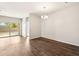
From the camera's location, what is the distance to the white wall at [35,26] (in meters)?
7.01

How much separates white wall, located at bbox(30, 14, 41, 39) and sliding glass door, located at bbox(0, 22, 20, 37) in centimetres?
329

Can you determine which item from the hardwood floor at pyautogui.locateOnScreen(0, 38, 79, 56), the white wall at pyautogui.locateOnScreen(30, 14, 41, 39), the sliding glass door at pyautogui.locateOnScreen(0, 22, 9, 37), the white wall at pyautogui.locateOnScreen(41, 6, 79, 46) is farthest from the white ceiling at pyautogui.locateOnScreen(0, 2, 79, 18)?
the sliding glass door at pyautogui.locateOnScreen(0, 22, 9, 37)

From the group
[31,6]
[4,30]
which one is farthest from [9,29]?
[31,6]

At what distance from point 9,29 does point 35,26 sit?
3748 mm

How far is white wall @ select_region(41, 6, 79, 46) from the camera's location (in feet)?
15.2

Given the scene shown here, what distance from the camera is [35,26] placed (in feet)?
24.5

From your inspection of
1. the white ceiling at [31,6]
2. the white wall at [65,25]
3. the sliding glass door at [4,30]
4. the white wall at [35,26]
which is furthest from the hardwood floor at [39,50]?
the sliding glass door at [4,30]

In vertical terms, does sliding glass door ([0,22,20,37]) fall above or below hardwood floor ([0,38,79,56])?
above

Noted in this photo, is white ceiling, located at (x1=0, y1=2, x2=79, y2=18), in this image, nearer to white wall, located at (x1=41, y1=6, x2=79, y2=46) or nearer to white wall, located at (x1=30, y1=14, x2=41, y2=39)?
white wall, located at (x1=41, y1=6, x2=79, y2=46)

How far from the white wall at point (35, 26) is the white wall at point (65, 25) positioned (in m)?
1.15

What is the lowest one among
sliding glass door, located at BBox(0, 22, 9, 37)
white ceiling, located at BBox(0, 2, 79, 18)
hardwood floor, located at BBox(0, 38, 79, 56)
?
hardwood floor, located at BBox(0, 38, 79, 56)

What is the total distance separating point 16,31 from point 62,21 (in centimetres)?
650

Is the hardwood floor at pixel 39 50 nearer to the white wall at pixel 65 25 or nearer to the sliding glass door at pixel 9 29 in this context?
the white wall at pixel 65 25

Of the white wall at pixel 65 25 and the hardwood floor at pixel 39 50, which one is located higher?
the white wall at pixel 65 25
